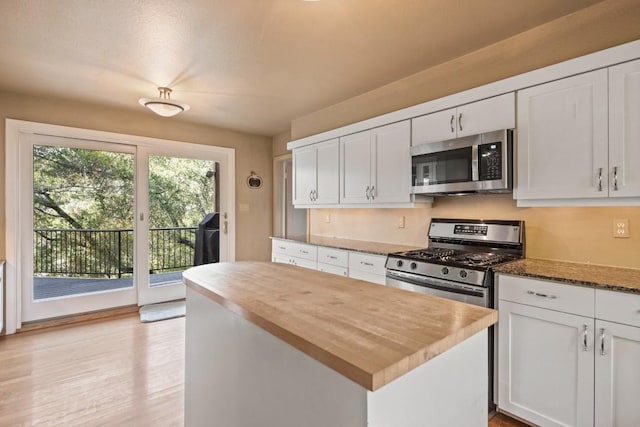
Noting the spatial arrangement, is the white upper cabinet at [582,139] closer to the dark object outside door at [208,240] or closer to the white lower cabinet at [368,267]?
the white lower cabinet at [368,267]

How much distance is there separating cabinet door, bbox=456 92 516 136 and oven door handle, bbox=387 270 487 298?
1103mm

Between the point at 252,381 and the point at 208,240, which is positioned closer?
the point at 252,381

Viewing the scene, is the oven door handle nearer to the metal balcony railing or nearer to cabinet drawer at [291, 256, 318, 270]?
cabinet drawer at [291, 256, 318, 270]

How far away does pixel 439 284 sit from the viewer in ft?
7.15

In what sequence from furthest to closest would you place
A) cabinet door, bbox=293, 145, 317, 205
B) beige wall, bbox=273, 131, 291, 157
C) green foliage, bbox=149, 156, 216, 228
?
beige wall, bbox=273, 131, 291, 157 < green foliage, bbox=149, 156, 216, 228 < cabinet door, bbox=293, 145, 317, 205

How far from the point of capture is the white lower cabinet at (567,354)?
4.99ft

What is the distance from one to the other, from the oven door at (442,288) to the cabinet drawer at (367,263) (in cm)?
13

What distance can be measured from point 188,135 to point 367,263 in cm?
328

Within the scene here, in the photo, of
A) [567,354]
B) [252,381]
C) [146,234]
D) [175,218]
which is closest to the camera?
[252,381]

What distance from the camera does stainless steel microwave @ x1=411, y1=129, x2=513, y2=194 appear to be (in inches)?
84.7

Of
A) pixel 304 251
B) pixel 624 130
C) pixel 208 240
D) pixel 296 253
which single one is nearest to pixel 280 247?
pixel 296 253

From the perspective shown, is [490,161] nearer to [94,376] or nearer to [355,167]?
[355,167]

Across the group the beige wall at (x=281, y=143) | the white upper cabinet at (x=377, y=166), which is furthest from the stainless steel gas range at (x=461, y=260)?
the beige wall at (x=281, y=143)

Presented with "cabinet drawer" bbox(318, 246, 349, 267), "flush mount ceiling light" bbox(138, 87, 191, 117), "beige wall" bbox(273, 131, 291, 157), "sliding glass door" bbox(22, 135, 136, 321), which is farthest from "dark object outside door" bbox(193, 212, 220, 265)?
"cabinet drawer" bbox(318, 246, 349, 267)
